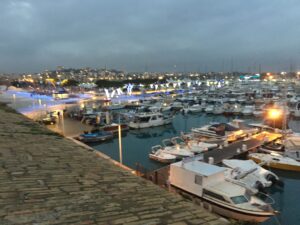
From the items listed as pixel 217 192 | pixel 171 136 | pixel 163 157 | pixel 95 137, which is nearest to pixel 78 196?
pixel 217 192

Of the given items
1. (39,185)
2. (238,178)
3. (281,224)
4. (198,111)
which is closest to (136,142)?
(238,178)

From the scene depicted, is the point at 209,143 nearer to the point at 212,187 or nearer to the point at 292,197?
the point at 292,197

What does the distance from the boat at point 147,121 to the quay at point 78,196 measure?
31.0 m

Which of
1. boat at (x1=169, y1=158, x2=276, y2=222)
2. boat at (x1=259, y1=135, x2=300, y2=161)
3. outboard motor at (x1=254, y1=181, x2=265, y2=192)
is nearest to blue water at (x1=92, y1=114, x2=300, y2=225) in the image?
outboard motor at (x1=254, y1=181, x2=265, y2=192)

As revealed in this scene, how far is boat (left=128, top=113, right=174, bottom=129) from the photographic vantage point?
37.4 meters

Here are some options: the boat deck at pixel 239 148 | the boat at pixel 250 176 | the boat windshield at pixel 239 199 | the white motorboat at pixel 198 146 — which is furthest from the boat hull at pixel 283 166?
the boat windshield at pixel 239 199

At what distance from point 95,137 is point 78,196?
26262 millimetres

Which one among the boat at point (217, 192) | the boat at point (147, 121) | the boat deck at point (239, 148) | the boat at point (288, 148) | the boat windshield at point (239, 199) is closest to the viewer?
the boat at point (217, 192)

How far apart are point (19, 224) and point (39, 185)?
1445mm

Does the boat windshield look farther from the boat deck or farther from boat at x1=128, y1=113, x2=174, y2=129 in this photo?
boat at x1=128, y1=113, x2=174, y2=129

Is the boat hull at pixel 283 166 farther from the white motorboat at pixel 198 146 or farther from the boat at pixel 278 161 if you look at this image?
the white motorboat at pixel 198 146

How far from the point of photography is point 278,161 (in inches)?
768

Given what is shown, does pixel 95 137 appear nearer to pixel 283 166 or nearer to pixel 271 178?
pixel 271 178

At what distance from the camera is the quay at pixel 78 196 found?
10.6 feet
